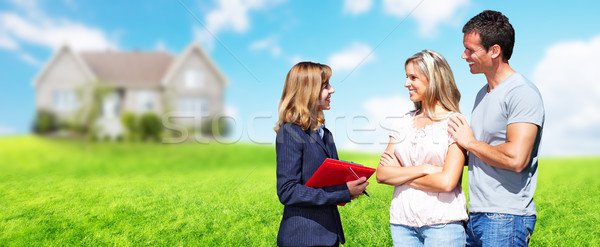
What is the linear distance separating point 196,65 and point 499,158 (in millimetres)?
23126

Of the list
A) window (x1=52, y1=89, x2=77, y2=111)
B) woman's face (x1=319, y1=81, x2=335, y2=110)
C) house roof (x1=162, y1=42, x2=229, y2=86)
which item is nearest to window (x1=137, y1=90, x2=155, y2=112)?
house roof (x1=162, y1=42, x2=229, y2=86)

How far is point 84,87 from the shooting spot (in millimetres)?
23016

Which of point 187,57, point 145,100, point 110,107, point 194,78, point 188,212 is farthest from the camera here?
point 187,57

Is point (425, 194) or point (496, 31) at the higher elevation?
point (496, 31)

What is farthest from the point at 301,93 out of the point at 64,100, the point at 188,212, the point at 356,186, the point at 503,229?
the point at 64,100

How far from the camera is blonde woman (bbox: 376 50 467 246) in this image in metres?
2.96

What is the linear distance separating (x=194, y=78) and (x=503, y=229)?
73.3ft

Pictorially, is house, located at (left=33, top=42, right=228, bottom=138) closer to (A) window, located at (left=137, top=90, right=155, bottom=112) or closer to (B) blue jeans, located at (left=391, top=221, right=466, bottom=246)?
(A) window, located at (left=137, top=90, right=155, bottom=112)

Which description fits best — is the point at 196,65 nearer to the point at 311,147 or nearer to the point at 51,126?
the point at 51,126

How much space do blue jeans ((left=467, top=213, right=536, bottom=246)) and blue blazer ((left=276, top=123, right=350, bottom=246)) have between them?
3.22ft

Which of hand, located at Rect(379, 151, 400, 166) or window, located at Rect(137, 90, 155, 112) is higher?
window, located at Rect(137, 90, 155, 112)

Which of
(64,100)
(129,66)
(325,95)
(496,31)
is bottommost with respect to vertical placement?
(325,95)

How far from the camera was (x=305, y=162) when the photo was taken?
3.07m

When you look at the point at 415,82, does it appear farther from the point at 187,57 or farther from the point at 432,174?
the point at 187,57
